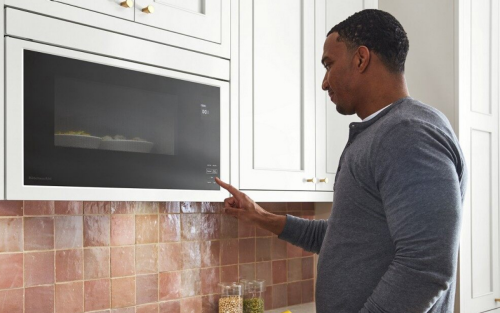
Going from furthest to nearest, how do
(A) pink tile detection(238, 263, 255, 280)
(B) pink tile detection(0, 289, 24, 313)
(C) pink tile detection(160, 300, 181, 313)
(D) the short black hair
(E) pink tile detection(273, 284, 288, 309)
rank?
(E) pink tile detection(273, 284, 288, 309), (A) pink tile detection(238, 263, 255, 280), (C) pink tile detection(160, 300, 181, 313), (B) pink tile detection(0, 289, 24, 313), (D) the short black hair

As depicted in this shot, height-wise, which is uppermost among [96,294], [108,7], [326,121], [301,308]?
[108,7]

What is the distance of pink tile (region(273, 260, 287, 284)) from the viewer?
2467mm

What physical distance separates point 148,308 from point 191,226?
338 millimetres

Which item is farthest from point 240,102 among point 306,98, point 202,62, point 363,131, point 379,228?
point 379,228

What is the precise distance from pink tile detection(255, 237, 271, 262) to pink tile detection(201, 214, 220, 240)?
0.75 feet

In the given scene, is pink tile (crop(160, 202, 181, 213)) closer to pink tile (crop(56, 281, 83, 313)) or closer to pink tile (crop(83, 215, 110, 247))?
pink tile (crop(83, 215, 110, 247))

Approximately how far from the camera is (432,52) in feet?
8.04

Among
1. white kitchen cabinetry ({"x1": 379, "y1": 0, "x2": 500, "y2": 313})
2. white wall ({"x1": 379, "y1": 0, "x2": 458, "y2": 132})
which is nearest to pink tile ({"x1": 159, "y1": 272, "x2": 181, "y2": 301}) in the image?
white kitchen cabinetry ({"x1": 379, "y1": 0, "x2": 500, "y2": 313})

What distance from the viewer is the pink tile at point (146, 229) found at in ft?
6.54

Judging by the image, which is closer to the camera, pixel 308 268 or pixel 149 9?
pixel 149 9

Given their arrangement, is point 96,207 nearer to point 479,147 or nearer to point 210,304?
point 210,304

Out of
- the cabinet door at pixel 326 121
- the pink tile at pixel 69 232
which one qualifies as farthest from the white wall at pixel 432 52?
the pink tile at pixel 69 232

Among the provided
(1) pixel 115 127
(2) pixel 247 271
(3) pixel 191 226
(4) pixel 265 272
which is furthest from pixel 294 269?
(1) pixel 115 127

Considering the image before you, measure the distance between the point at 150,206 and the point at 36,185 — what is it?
2.20 feet
